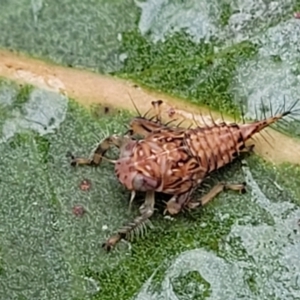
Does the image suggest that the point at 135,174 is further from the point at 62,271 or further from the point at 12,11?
the point at 12,11

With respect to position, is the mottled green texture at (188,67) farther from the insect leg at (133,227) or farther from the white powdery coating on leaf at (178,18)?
the insect leg at (133,227)

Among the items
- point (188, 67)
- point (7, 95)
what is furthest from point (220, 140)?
point (7, 95)

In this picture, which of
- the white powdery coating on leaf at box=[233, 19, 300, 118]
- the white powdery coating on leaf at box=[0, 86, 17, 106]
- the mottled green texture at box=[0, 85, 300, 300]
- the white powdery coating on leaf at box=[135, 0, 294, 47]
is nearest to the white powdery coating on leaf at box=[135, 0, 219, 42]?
the white powdery coating on leaf at box=[135, 0, 294, 47]

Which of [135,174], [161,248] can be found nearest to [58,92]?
[135,174]

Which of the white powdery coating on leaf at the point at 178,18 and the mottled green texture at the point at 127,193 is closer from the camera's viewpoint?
the mottled green texture at the point at 127,193

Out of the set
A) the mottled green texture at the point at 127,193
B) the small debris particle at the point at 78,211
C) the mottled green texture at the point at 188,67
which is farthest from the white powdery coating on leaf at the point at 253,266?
the mottled green texture at the point at 188,67

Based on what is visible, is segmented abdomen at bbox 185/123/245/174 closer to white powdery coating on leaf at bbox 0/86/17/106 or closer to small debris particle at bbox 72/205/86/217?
small debris particle at bbox 72/205/86/217
